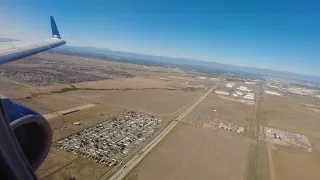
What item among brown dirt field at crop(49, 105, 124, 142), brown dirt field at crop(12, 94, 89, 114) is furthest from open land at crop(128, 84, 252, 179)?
brown dirt field at crop(12, 94, 89, 114)

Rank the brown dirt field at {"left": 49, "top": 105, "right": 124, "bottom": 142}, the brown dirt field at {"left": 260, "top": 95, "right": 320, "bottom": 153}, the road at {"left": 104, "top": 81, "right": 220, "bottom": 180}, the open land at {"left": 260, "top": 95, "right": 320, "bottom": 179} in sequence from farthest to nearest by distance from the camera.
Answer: the brown dirt field at {"left": 260, "top": 95, "right": 320, "bottom": 153}
the brown dirt field at {"left": 49, "top": 105, "right": 124, "bottom": 142}
the open land at {"left": 260, "top": 95, "right": 320, "bottom": 179}
the road at {"left": 104, "top": 81, "right": 220, "bottom": 180}

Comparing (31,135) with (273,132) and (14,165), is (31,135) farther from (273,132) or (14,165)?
(273,132)

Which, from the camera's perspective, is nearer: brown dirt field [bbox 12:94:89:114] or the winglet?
the winglet

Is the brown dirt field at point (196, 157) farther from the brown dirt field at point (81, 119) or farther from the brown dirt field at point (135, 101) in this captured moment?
the brown dirt field at point (135, 101)

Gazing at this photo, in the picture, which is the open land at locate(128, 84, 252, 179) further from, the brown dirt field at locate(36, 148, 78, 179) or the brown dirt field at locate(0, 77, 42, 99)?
the brown dirt field at locate(0, 77, 42, 99)

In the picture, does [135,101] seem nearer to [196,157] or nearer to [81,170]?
[196,157]
